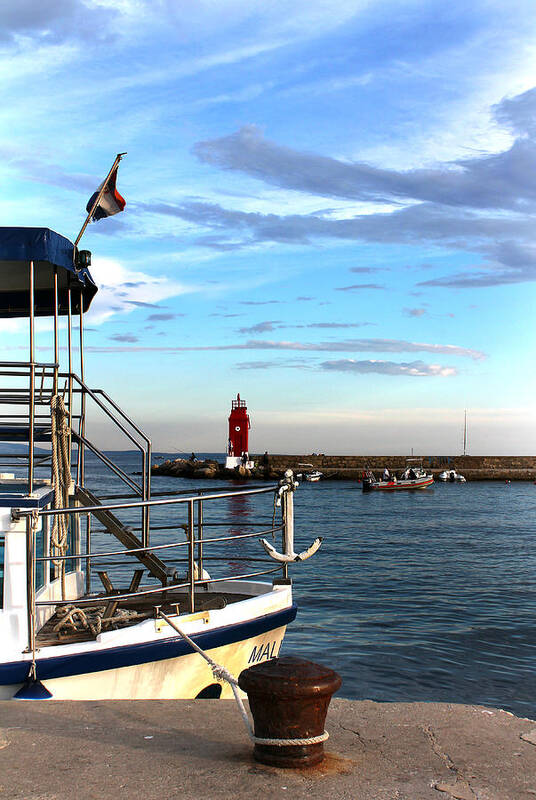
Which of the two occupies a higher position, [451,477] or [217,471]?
[217,471]

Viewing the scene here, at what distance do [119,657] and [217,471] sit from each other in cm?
8157

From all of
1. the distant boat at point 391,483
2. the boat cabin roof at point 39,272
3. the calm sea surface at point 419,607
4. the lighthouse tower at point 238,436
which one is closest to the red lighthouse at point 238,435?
the lighthouse tower at point 238,436

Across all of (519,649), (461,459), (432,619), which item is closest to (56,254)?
(519,649)

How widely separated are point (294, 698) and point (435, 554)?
2451 cm

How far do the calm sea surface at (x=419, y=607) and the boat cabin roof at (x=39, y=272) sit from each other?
3.04 metres

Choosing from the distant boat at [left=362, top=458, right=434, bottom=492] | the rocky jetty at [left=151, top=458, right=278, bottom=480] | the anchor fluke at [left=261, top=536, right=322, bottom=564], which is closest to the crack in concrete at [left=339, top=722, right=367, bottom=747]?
the anchor fluke at [left=261, top=536, right=322, bottom=564]

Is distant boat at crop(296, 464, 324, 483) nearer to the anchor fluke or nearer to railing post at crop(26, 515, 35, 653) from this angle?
the anchor fluke

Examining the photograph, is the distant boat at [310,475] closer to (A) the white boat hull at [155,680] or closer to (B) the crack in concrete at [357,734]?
(A) the white boat hull at [155,680]

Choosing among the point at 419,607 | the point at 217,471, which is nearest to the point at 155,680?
the point at 419,607

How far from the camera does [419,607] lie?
57.4 feet

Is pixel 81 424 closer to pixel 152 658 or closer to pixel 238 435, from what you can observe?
pixel 152 658

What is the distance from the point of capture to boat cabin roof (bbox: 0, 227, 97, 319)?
7879 millimetres

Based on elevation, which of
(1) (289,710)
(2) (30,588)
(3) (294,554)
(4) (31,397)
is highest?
(4) (31,397)

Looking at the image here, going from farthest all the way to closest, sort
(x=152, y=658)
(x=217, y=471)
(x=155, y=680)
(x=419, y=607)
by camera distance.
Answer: (x=217, y=471) < (x=419, y=607) < (x=155, y=680) < (x=152, y=658)
